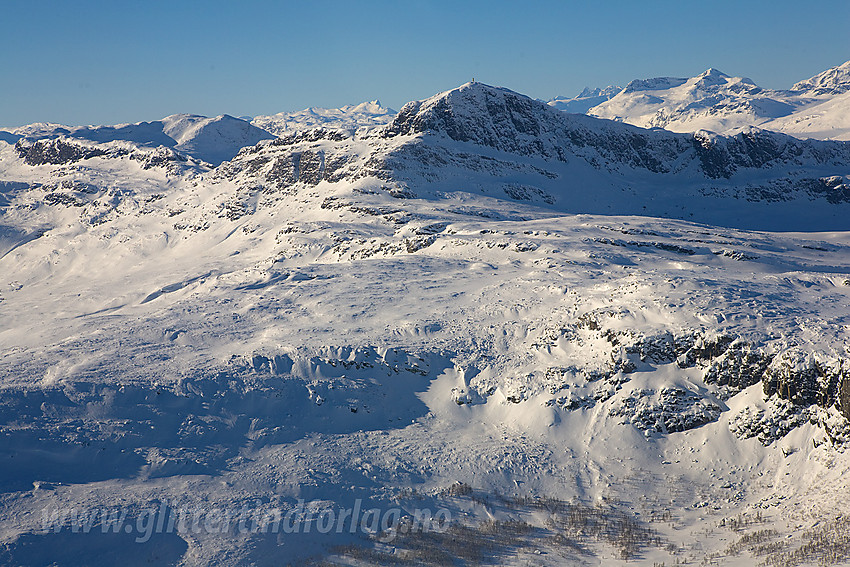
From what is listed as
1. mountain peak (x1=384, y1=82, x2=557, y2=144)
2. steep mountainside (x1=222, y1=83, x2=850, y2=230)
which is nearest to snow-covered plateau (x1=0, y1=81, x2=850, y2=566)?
steep mountainside (x1=222, y1=83, x2=850, y2=230)

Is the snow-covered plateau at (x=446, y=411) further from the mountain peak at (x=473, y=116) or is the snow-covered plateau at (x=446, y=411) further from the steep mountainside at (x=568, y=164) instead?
the mountain peak at (x=473, y=116)

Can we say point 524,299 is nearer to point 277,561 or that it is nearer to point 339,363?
point 339,363

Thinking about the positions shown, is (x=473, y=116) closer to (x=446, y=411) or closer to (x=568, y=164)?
(x=568, y=164)

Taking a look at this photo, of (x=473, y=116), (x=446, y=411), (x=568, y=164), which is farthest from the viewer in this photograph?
(x=568, y=164)

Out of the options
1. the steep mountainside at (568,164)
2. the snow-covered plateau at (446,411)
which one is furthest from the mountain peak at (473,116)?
the snow-covered plateau at (446,411)

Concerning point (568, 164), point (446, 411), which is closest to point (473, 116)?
point (568, 164)

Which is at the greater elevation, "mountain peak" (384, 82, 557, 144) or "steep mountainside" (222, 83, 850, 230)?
"mountain peak" (384, 82, 557, 144)

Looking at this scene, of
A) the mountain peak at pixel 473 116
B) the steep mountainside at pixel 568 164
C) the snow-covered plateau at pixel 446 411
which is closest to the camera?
the snow-covered plateau at pixel 446 411

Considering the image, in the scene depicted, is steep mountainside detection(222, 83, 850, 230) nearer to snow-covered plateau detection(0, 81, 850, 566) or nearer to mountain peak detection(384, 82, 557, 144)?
mountain peak detection(384, 82, 557, 144)

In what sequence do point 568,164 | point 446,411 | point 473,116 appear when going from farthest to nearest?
1. point 568,164
2. point 473,116
3. point 446,411

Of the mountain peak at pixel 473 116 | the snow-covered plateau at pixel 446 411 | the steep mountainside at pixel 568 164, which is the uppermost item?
the mountain peak at pixel 473 116

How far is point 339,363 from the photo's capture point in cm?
3472

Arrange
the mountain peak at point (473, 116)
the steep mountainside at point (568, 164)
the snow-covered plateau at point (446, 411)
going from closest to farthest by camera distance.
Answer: the snow-covered plateau at point (446, 411) → the steep mountainside at point (568, 164) → the mountain peak at point (473, 116)

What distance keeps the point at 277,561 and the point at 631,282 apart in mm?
28347
